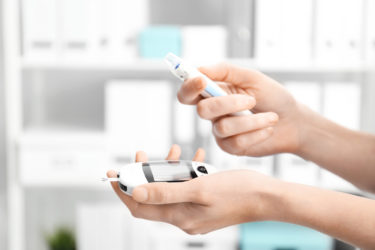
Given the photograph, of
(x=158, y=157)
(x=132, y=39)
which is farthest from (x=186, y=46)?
(x=158, y=157)

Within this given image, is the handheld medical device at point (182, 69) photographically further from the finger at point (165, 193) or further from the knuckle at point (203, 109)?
the finger at point (165, 193)

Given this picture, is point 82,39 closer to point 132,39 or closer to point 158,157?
point 132,39

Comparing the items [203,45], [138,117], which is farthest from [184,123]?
[203,45]

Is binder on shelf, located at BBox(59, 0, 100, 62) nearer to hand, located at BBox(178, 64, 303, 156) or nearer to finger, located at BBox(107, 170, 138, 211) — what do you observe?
hand, located at BBox(178, 64, 303, 156)

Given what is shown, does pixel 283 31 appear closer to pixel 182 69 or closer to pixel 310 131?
pixel 310 131

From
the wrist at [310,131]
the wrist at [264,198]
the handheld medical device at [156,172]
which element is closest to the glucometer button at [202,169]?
the handheld medical device at [156,172]

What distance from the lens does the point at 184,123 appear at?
68.5 inches

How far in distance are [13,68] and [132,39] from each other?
432 mm

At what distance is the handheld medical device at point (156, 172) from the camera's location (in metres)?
0.77

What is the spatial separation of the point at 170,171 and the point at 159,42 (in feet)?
3.25

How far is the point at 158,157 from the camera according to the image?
178cm

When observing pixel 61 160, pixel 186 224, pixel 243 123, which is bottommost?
pixel 61 160

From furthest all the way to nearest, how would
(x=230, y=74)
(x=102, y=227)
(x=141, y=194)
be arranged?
(x=102, y=227)
(x=230, y=74)
(x=141, y=194)

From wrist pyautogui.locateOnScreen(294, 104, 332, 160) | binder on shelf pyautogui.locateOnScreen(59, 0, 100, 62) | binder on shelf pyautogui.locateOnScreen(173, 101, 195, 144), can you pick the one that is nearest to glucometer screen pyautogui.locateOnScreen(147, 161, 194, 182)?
wrist pyautogui.locateOnScreen(294, 104, 332, 160)
